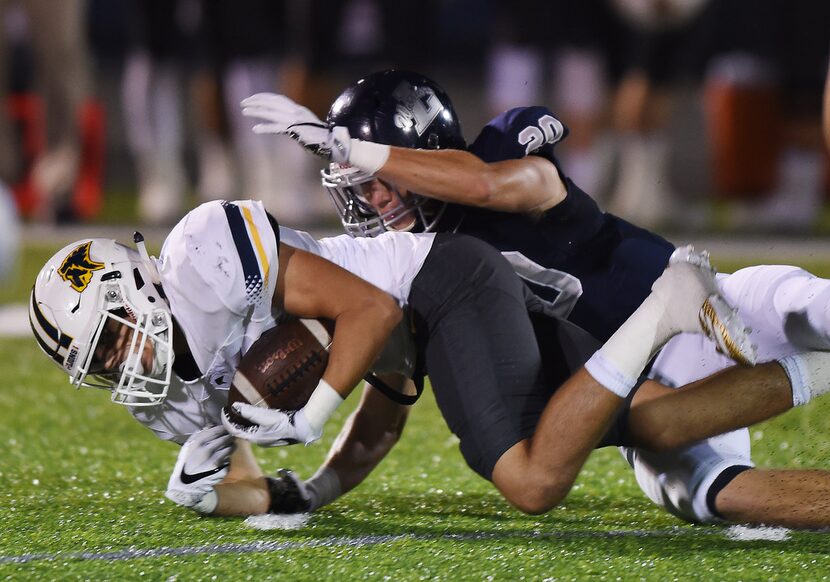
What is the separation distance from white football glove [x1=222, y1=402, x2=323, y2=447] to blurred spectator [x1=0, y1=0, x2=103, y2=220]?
5292mm

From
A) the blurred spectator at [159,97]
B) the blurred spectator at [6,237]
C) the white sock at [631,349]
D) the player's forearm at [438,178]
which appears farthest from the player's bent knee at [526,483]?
the blurred spectator at [159,97]

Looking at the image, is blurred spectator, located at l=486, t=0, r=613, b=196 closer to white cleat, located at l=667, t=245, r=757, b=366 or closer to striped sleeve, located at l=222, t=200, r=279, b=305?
white cleat, located at l=667, t=245, r=757, b=366

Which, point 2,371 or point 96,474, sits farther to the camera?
point 2,371

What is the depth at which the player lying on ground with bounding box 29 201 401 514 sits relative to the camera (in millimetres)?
2551

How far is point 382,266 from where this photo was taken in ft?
9.02

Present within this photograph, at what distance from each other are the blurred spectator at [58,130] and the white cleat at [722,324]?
5.43 metres

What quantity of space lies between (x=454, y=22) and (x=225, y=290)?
946cm

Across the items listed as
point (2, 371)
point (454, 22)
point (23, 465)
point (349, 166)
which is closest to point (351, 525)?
point (349, 166)

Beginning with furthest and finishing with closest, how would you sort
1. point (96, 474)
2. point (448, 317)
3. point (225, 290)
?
1. point (96, 474)
2. point (448, 317)
3. point (225, 290)

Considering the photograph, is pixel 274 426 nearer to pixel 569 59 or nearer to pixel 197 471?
pixel 197 471

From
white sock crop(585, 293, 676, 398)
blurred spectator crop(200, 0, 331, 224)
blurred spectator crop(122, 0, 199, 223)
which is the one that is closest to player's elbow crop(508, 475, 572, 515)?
white sock crop(585, 293, 676, 398)

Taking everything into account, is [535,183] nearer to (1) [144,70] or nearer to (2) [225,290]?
(2) [225,290]

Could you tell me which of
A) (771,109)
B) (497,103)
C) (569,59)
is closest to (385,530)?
(569,59)

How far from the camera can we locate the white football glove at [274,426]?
2527mm
